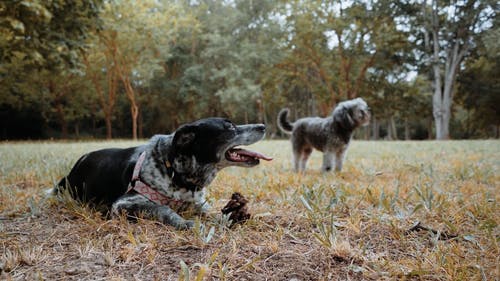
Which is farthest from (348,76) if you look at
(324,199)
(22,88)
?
(22,88)

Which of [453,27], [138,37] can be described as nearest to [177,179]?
[453,27]

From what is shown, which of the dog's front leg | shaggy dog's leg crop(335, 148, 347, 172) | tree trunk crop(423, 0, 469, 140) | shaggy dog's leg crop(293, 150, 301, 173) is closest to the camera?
the dog's front leg

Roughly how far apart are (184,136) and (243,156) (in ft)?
1.87

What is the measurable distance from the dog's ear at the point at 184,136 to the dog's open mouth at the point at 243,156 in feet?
1.20

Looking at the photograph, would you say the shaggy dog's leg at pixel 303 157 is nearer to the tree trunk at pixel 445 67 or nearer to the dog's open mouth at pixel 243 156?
the dog's open mouth at pixel 243 156

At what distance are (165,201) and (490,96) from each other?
19333 mm

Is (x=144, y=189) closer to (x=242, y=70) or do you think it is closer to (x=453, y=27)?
(x=453, y=27)

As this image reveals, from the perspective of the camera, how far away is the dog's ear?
8.59 ft

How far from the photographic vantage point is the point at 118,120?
37.0 m

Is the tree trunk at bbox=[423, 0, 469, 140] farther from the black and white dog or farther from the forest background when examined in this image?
the black and white dog

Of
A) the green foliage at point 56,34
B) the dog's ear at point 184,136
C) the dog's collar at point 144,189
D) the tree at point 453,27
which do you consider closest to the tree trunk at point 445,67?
the tree at point 453,27

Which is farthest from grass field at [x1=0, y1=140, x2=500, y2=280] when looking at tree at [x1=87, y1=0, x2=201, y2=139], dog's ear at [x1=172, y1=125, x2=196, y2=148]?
tree at [x1=87, y1=0, x2=201, y2=139]

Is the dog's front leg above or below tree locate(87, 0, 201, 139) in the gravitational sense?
below

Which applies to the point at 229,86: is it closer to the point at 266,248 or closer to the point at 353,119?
the point at 353,119
